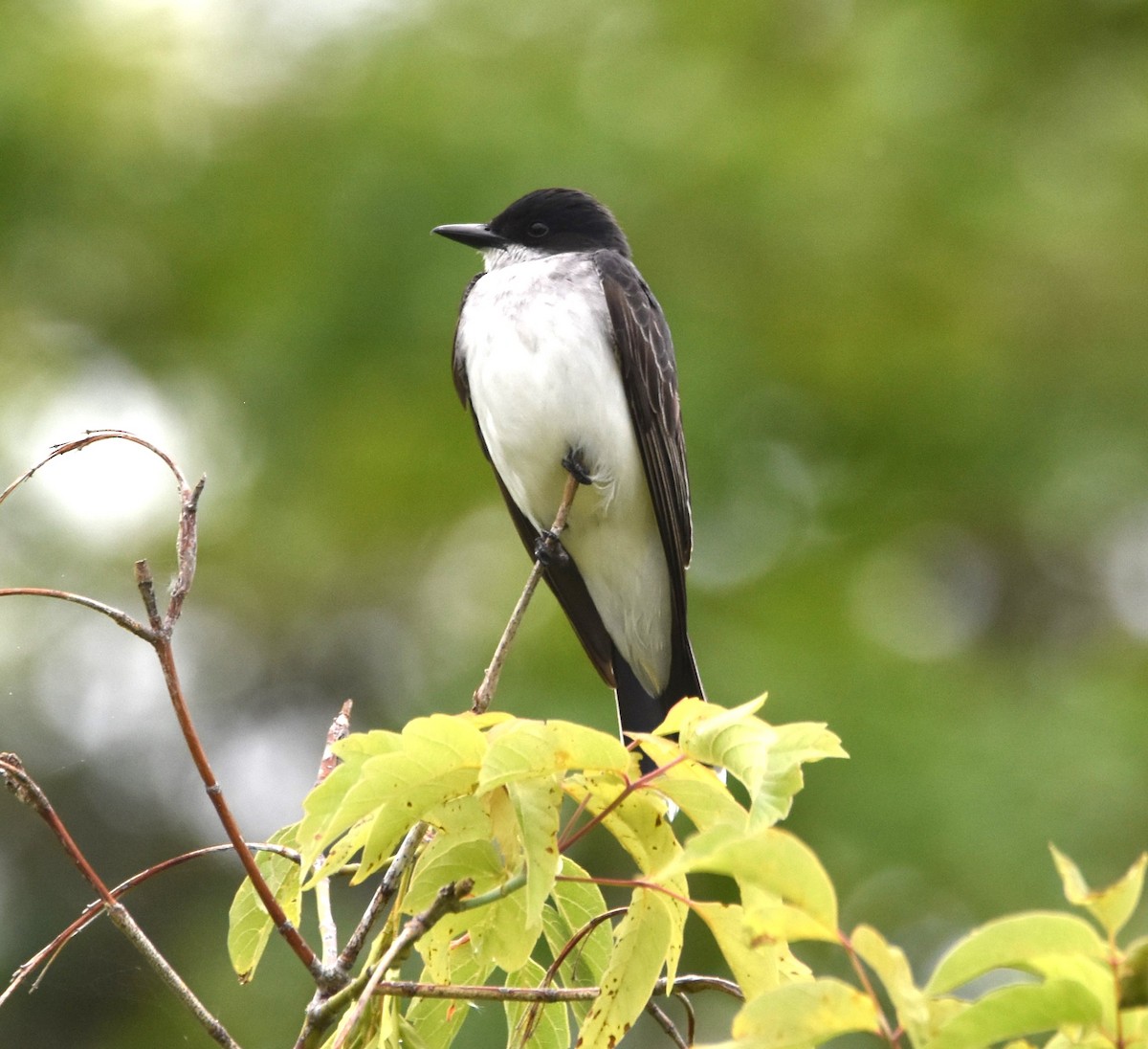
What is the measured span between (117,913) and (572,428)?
266cm

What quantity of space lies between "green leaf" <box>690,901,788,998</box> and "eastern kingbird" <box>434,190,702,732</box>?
2426 mm

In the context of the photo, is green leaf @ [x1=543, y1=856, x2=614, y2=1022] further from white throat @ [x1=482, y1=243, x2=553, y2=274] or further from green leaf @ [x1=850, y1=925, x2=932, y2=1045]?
white throat @ [x1=482, y1=243, x2=553, y2=274]

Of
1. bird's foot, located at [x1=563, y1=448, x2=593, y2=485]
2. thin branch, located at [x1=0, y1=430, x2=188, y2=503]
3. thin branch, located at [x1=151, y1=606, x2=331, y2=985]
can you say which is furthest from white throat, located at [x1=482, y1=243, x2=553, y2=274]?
thin branch, located at [x1=151, y1=606, x2=331, y2=985]

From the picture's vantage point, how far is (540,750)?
1518 mm

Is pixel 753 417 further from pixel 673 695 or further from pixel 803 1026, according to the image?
pixel 803 1026

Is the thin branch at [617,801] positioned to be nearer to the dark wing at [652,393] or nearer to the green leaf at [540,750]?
the green leaf at [540,750]

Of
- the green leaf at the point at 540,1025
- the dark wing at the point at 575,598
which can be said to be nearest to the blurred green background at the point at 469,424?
the dark wing at the point at 575,598

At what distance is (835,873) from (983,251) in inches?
130

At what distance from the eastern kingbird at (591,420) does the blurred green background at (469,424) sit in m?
1.50

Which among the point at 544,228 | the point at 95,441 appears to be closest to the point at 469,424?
the point at 544,228

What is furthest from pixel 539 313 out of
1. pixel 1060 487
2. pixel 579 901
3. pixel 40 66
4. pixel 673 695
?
pixel 40 66

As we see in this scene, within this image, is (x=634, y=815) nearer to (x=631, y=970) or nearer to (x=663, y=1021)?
(x=631, y=970)

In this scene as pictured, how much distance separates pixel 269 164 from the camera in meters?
8.12

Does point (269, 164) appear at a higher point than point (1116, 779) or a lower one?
higher
